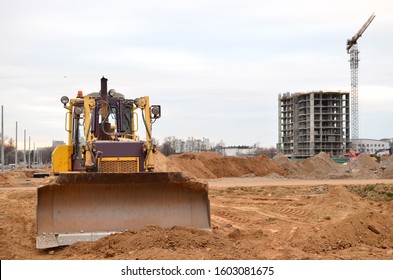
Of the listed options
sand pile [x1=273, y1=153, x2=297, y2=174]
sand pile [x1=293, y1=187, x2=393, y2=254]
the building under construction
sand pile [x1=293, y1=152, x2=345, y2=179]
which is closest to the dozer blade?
sand pile [x1=293, y1=187, x2=393, y2=254]

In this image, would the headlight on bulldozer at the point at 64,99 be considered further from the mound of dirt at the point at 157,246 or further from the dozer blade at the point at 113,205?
the mound of dirt at the point at 157,246

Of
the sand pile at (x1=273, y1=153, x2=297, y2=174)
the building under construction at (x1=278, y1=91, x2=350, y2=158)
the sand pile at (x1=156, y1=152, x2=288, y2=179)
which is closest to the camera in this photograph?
the sand pile at (x1=156, y1=152, x2=288, y2=179)

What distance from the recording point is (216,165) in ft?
152

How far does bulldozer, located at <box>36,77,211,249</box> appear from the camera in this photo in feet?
33.8

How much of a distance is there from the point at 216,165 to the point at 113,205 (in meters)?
35.9

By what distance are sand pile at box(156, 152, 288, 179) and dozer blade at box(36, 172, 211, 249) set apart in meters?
29.4

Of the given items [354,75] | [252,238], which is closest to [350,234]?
[252,238]

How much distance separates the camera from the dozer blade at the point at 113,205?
10266 mm

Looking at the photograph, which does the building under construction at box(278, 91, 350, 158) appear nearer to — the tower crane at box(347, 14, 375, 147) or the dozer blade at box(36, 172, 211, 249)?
the tower crane at box(347, 14, 375, 147)

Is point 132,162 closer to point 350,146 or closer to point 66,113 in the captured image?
point 66,113

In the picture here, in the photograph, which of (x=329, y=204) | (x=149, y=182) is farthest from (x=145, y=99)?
(x=329, y=204)

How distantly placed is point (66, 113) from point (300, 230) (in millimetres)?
5727

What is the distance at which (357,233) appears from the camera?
38.3 feet

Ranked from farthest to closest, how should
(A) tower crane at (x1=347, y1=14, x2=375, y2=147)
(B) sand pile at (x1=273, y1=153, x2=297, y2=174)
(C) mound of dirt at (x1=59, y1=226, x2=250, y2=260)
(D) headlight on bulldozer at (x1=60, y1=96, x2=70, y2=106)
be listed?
(A) tower crane at (x1=347, y1=14, x2=375, y2=147)
(B) sand pile at (x1=273, y1=153, x2=297, y2=174)
(D) headlight on bulldozer at (x1=60, y1=96, x2=70, y2=106)
(C) mound of dirt at (x1=59, y1=226, x2=250, y2=260)
